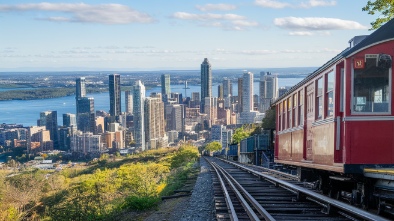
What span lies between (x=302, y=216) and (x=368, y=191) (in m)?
1.26

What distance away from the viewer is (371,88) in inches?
342

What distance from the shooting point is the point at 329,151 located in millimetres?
9289

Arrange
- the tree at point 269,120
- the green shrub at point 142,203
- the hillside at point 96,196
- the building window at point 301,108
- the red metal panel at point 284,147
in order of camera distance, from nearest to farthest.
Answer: the building window at point 301,108 < the red metal panel at point 284,147 < the green shrub at point 142,203 < the hillside at point 96,196 < the tree at point 269,120

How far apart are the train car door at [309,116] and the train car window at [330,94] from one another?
1.10m

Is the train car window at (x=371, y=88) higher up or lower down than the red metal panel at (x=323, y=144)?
Result: higher up

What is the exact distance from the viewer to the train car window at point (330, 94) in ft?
30.4

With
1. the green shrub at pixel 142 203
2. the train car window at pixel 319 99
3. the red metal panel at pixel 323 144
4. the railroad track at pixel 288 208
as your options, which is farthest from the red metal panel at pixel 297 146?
the green shrub at pixel 142 203

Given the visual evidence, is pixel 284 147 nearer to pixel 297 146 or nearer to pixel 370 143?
pixel 297 146

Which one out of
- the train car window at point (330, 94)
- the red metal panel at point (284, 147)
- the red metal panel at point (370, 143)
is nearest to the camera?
the red metal panel at point (370, 143)

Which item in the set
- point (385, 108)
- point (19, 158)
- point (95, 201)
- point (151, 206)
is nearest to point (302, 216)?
point (385, 108)

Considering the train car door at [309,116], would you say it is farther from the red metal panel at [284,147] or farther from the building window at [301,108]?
the red metal panel at [284,147]

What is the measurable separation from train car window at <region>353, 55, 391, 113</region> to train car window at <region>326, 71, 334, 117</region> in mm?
563

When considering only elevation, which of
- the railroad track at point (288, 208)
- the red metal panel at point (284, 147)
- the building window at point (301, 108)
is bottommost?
the railroad track at point (288, 208)

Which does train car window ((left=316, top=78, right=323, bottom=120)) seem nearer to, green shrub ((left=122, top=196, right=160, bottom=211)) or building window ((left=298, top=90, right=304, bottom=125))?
building window ((left=298, top=90, right=304, bottom=125))
